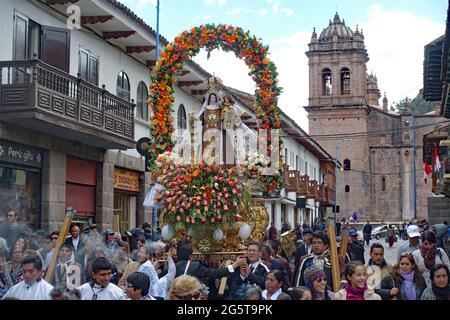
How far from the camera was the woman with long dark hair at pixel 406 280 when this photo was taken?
25.8 ft

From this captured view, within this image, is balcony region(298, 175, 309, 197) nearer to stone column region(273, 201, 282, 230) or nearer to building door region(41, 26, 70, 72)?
stone column region(273, 201, 282, 230)

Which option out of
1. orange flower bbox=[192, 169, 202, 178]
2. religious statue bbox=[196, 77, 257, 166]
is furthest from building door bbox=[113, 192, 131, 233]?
orange flower bbox=[192, 169, 202, 178]

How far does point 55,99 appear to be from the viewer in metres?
15.0

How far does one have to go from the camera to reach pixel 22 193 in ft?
51.3

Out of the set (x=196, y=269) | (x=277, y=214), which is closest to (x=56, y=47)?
(x=196, y=269)

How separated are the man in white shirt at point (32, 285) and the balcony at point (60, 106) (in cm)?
769

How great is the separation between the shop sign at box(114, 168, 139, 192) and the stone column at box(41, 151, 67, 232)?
3.64 metres

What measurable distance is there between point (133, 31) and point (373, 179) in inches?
1930

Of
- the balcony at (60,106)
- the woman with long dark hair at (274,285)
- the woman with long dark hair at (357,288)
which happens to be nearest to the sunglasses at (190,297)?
the woman with long dark hair at (274,285)

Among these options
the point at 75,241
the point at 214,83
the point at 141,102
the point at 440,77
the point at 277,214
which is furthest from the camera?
the point at 277,214

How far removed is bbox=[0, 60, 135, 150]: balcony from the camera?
14195mm

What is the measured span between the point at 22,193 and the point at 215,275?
857 cm

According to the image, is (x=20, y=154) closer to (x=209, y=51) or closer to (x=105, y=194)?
(x=105, y=194)
